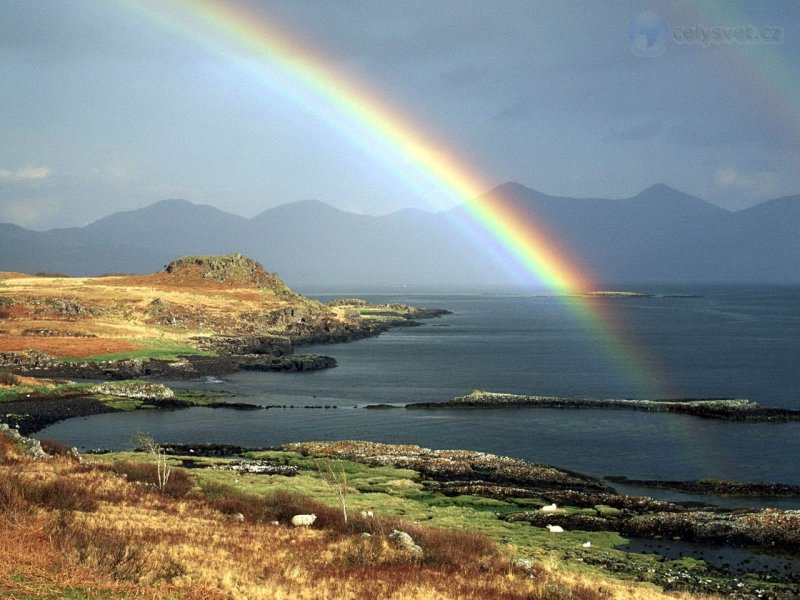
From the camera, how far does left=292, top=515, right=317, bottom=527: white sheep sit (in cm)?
2820

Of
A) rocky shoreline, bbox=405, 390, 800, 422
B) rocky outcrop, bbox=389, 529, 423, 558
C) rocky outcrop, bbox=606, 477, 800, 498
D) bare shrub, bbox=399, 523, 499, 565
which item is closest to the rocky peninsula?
rocky shoreline, bbox=405, 390, 800, 422

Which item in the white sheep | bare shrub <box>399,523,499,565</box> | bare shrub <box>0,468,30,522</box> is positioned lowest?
the white sheep

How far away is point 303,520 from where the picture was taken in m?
28.4

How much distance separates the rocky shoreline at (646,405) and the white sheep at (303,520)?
169ft

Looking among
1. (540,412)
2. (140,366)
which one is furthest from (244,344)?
(540,412)

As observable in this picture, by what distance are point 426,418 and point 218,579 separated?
5612cm

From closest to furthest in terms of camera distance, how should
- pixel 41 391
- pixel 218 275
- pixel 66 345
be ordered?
pixel 41 391 < pixel 66 345 < pixel 218 275

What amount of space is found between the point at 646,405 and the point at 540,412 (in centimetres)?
1378

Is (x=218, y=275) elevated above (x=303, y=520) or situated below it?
above

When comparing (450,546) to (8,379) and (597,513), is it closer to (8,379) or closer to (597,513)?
(597,513)

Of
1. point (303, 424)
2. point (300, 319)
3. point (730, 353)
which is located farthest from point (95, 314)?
point (730, 353)

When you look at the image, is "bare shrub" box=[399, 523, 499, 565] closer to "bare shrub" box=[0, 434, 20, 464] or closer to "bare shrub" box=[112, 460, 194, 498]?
"bare shrub" box=[112, 460, 194, 498]

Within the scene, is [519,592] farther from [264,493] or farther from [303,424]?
[303,424]

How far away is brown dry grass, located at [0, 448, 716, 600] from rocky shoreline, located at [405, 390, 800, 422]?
5342cm
